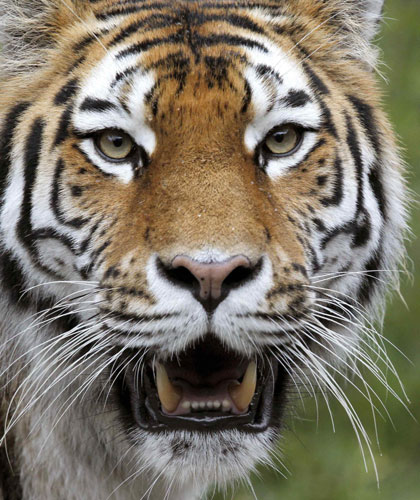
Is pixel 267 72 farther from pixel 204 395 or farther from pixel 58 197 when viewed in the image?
pixel 204 395

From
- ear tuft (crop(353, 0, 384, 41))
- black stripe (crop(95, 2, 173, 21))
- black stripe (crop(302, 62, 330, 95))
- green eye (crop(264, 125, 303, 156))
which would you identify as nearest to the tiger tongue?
green eye (crop(264, 125, 303, 156))

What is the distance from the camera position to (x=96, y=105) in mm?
2637

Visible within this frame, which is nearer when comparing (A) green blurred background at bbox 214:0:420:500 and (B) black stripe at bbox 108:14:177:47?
(B) black stripe at bbox 108:14:177:47

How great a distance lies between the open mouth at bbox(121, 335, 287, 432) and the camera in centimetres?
256

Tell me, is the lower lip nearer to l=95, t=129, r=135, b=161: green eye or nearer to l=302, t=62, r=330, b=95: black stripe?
l=95, t=129, r=135, b=161: green eye

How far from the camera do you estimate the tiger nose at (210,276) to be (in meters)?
2.24

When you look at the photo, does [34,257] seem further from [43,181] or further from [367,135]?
[367,135]

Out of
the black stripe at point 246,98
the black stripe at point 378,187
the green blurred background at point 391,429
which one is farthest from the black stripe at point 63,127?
the green blurred background at point 391,429

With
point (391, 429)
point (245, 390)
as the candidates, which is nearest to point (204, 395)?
point (245, 390)

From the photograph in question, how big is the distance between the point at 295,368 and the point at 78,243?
2.44ft

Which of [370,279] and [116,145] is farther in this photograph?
[370,279]

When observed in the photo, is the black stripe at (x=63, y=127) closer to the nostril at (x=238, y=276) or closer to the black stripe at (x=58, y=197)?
the black stripe at (x=58, y=197)

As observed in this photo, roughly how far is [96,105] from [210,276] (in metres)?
0.67

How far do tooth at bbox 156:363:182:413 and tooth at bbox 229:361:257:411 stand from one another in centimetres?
14
